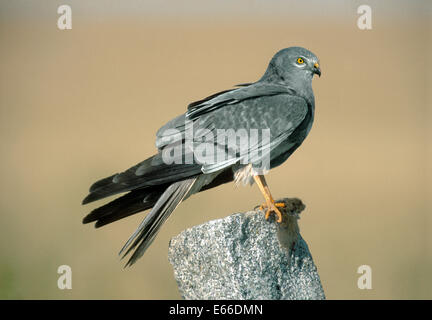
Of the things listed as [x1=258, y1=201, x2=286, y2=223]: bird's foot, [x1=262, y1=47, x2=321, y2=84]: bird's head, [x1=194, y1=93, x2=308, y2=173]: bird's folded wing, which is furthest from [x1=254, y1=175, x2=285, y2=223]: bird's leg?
[x1=262, y1=47, x2=321, y2=84]: bird's head

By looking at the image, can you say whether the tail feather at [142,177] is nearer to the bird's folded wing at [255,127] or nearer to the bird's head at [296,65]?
the bird's folded wing at [255,127]

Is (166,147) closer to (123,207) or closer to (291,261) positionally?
(123,207)

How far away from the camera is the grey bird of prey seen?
408 centimetres

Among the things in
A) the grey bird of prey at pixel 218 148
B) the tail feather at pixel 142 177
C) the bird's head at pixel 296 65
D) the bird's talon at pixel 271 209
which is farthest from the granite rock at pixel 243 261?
the bird's head at pixel 296 65

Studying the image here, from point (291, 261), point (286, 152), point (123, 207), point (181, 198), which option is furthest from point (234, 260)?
point (286, 152)

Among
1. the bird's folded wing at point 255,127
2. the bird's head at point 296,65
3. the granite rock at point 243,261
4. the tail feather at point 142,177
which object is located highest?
the bird's head at point 296,65

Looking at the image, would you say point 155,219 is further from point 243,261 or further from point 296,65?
point 296,65

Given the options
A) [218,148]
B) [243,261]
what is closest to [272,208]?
[243,261]

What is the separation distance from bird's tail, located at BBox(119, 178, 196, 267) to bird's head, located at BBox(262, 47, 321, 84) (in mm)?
1602

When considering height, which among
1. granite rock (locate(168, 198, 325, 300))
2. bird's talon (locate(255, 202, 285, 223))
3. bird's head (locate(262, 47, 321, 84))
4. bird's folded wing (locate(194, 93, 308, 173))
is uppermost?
bird's head (locate(262, 47, 321, 84))

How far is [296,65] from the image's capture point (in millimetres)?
4984

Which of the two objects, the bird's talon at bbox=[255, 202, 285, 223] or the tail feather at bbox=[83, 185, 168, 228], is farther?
the tail feather at bbox=[83, 185, 168, 228]

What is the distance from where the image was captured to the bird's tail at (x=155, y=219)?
4066mm

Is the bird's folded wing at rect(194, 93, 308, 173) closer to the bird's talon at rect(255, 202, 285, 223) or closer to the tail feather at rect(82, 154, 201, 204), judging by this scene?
the tail feather at rect(82, 154, 201, 204)
